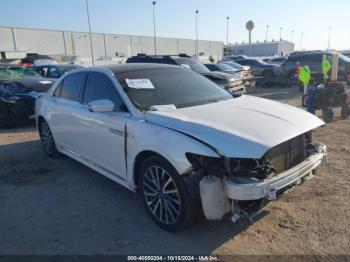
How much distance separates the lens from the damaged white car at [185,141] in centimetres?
298

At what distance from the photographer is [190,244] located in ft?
10.7

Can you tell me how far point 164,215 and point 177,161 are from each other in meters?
0.77

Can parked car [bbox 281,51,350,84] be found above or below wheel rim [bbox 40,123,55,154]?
above

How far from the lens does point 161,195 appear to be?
138 inches

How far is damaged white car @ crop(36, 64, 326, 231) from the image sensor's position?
298 cm

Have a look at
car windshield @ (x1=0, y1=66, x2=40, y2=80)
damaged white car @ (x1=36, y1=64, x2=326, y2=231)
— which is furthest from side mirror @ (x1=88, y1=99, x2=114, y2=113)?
car windshield @ (x1=0, y1=66, x2=40, y2=80)

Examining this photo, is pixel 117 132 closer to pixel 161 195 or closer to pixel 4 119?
pixel 161 195

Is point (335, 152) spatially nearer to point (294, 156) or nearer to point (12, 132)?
point (294, 156)

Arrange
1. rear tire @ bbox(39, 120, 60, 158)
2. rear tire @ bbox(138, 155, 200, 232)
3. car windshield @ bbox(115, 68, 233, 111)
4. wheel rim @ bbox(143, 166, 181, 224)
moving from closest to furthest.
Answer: rear tire @ bbox(138, 155, 200, 232) < wheel rim @ bbox(143, 166, 181, 224) < car windshield @ bbox(115, 68, 233, 111) < rear tire @ bbox(39, 120, 60, 158)

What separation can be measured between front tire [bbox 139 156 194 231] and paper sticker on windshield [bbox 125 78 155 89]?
1065mm

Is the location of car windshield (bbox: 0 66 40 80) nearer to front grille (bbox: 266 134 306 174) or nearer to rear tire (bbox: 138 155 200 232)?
rear tire (bbox: 138 155 200 232)

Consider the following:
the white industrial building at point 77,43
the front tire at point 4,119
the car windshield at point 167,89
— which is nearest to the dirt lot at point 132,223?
the car windshield at point 167,89

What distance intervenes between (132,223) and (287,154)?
1858mm

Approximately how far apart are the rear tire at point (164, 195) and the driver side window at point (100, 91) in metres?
0.89
